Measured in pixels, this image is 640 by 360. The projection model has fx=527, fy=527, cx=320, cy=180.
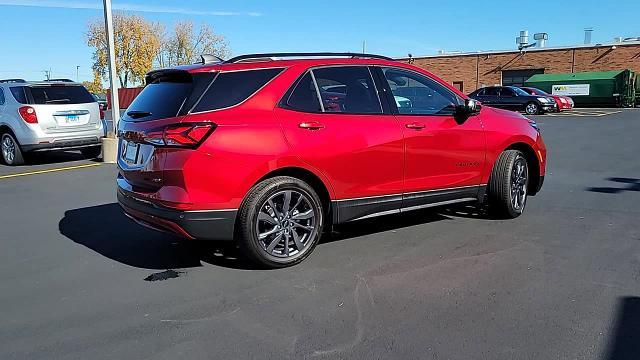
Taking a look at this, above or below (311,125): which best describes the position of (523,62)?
above

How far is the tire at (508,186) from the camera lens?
588cm

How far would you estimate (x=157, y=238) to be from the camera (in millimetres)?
5488

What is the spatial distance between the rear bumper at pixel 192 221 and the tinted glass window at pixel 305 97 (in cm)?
108

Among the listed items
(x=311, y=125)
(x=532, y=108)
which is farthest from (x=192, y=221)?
(x=532, y=108)

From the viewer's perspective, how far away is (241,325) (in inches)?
136

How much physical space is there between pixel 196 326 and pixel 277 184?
137cm

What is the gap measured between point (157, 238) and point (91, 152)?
839 centimetres

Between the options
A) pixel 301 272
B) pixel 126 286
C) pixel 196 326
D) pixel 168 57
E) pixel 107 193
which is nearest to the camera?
pixel 196 326

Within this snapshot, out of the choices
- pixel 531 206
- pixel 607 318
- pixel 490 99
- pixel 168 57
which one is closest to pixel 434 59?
pixel 490 99

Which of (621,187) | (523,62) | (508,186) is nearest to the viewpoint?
(508,186)

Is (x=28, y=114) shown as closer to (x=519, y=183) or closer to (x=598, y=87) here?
(x=519, y=183)

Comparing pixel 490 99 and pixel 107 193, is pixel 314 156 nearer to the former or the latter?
pixel 107 193

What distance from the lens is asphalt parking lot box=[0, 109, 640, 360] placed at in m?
3.19

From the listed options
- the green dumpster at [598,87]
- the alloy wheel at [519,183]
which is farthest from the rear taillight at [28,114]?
the green dumpster at [598,87]
